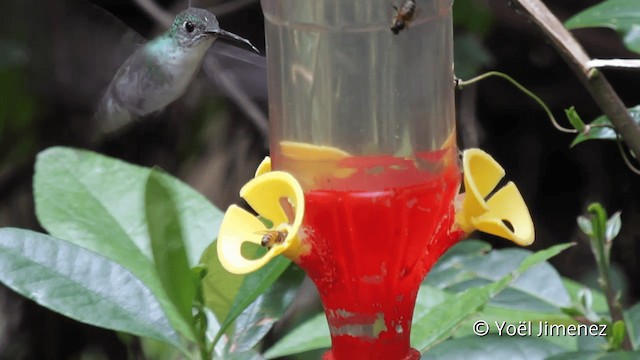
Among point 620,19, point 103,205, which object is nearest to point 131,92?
point 103,205

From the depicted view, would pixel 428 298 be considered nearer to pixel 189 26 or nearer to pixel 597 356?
pixel 597 356

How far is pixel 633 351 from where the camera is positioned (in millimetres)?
1584

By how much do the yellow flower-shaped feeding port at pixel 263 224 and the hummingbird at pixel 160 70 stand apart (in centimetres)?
75

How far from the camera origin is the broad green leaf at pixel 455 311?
1.45 meters

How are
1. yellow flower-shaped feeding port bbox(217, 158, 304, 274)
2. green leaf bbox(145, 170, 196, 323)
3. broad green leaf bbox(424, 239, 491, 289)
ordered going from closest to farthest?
1. yellow flower-shaped feeding port bbox(217, 158, 304, 274)
2. green leaf bbox(145, 170, 196, 323)
3. broad green leaf bbox(424, 239, 491, 289)

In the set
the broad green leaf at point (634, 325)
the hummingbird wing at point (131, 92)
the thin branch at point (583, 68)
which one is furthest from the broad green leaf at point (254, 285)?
the hummingbird wing at point (131, 92)

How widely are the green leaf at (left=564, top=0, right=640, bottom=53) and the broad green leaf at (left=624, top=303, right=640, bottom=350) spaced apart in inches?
17.7

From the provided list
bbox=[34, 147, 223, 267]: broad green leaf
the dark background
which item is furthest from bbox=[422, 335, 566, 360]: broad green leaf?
the dark background

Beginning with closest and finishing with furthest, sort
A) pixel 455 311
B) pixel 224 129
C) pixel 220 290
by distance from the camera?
pixel 455 311, pixel 220 290, pixel 224 129

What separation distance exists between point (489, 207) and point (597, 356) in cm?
35

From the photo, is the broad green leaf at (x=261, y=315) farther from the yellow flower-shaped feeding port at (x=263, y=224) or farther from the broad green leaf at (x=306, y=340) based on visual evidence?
the yellow flower-shaped feeding port at (x=263, y=224)

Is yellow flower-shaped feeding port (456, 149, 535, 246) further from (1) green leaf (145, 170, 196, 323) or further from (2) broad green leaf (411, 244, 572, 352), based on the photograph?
(1) green leaf (145, 170, 196, 323)

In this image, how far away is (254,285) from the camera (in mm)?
1487

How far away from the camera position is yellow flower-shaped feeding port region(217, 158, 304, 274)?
1235 millimetres
